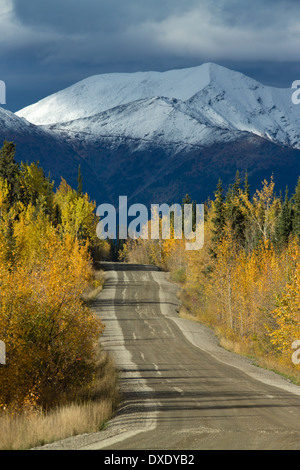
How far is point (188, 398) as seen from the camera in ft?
65.1

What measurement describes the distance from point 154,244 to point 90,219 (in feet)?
152

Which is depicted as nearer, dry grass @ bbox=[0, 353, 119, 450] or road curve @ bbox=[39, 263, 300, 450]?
road curve @ bbox=[39, 263, 300, 450]

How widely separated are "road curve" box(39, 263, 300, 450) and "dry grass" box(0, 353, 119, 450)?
0.53 metres

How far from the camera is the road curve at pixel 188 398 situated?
13531 millimetres

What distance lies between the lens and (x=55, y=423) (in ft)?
51.1

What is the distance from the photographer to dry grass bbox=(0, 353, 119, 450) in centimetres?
1428

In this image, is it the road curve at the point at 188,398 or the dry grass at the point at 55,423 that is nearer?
the road curve at the point at 188,398

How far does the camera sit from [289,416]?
16.9 meters

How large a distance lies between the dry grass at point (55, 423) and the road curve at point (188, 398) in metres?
0.53

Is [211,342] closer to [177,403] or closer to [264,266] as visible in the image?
[264,266]

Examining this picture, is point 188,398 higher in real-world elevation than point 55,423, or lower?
lower

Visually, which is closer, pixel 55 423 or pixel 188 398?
pixel 55 423

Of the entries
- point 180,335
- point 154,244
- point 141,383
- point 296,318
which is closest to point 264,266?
point 180,335

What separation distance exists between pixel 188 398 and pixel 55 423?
19.2 feet
